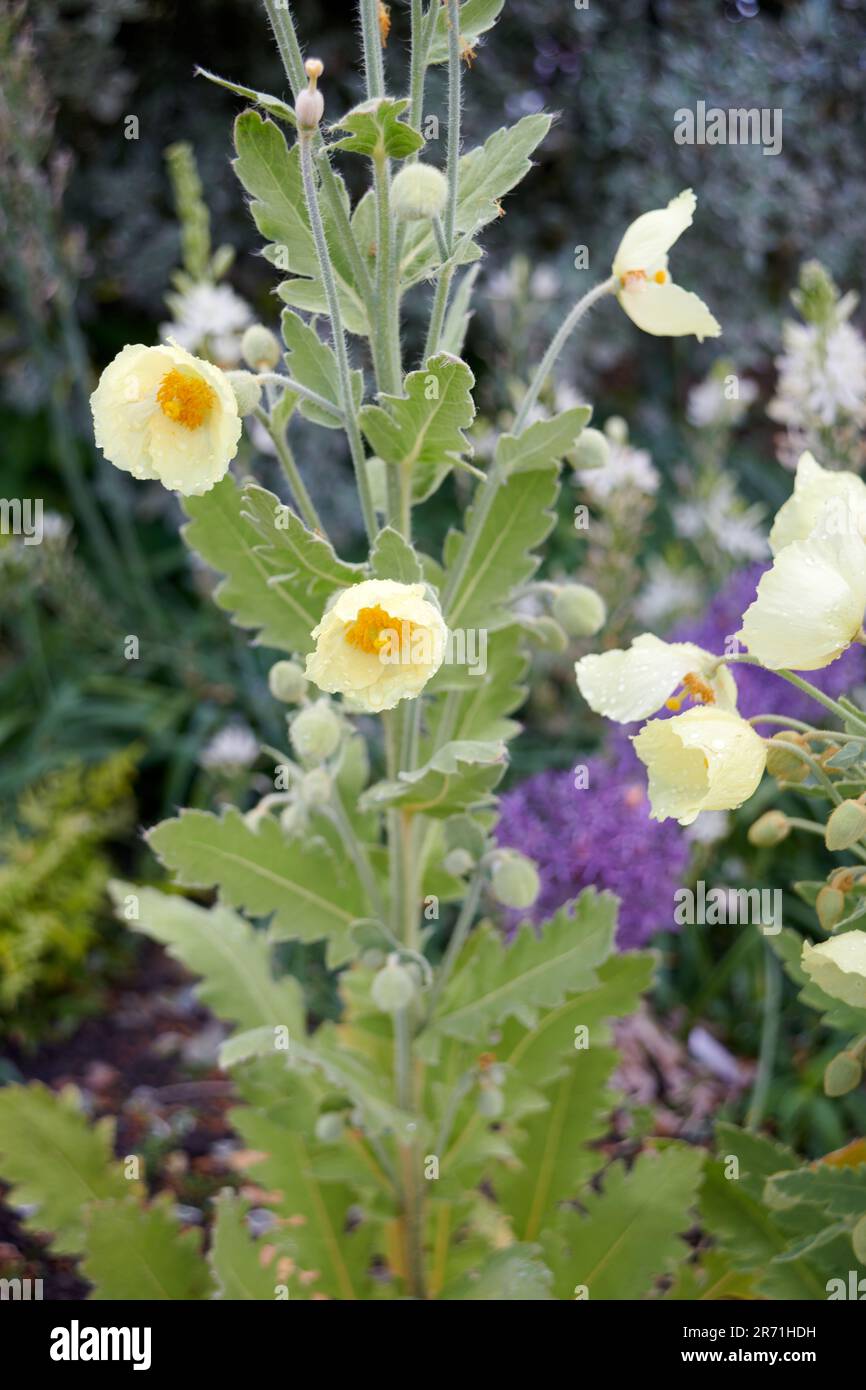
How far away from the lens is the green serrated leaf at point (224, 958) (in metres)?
1.49

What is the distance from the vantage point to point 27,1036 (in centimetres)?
239

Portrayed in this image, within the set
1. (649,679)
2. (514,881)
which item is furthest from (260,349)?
(514,881)

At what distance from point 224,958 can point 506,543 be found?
26.1 inches

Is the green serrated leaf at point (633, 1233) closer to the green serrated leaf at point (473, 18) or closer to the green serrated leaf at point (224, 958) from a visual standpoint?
the green serrated leaf at point (224, 958)

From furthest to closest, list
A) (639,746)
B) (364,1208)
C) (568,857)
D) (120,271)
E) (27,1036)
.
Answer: (120,271), (27,1036), (568,857), (364,1208), (639,746)

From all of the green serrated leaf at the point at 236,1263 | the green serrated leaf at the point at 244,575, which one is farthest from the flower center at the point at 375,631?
the green serrated leaf at the point at 236,1263

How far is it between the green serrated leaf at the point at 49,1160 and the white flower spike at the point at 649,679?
3.20 ft

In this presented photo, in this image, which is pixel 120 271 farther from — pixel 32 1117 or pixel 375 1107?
pixel 375 1107

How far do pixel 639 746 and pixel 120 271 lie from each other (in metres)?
2.93

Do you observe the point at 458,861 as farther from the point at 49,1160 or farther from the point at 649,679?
the point at 49,1160

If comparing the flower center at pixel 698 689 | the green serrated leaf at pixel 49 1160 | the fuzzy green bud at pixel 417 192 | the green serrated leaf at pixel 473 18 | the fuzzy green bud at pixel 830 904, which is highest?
the green serrated leaf at pixel 473 18

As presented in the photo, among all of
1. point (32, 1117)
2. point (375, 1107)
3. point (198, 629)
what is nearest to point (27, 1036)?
point (32, 1117)

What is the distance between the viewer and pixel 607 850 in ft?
5.70
